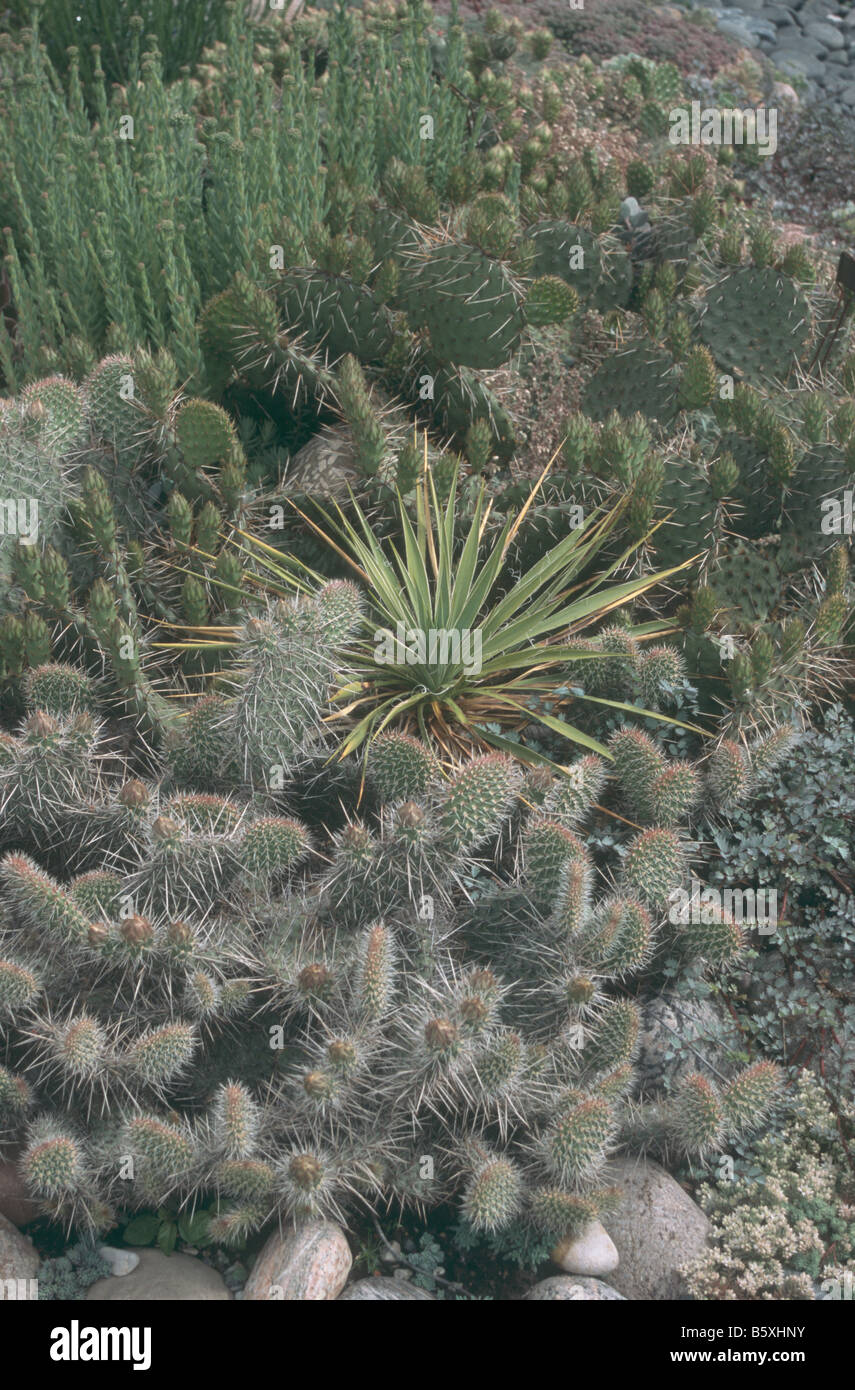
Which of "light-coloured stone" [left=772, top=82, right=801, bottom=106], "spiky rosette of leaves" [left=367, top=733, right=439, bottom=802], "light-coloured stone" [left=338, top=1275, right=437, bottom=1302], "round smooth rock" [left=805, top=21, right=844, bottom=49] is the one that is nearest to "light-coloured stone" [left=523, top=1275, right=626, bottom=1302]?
"light-coloured stone" [left=338, top=1275, right=437, bottom=1302]

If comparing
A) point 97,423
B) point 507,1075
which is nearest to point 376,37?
point 97,423

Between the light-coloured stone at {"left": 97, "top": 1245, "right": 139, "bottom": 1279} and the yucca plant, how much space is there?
1.33 metres

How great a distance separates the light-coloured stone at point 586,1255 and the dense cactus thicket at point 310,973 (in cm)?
7

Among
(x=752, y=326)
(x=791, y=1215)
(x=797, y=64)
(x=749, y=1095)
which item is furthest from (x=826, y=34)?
(x=791, y=1215)

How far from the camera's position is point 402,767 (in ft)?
10.6

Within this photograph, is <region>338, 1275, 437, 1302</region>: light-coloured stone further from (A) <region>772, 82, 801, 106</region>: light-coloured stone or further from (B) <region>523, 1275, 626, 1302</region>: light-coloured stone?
(A) <region>772, 82, 801, 106</region>: light-coloured stone

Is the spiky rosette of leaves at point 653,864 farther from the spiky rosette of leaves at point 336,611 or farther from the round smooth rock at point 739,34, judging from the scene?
the round smooth rock at point 739,34

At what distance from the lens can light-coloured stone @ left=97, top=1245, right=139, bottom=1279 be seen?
2910mm

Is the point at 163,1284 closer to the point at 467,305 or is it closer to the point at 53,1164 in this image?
the point at 53,1164

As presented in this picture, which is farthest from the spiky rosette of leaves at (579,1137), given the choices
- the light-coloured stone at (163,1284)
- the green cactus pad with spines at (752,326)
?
the green cactus pad with spines at (752,326)

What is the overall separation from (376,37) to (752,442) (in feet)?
11.0

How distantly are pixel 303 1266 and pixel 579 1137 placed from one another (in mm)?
658

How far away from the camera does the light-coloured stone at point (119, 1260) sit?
291 cm

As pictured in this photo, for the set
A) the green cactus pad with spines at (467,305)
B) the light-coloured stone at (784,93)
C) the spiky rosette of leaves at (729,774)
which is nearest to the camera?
the spiky rosette of leaves at (729,774)
